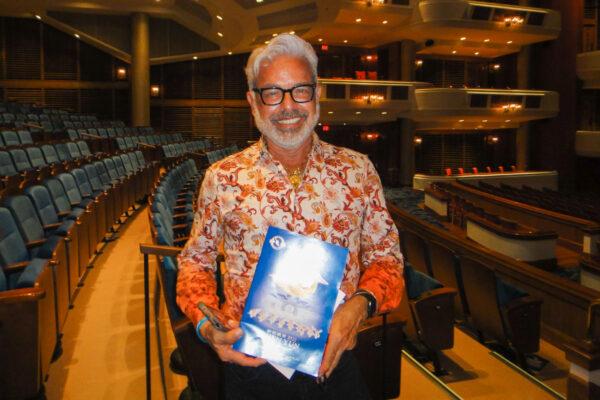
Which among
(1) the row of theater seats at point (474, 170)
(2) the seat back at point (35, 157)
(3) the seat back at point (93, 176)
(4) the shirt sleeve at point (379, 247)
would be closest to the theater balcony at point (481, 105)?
(1) the row of theater seats at point (474, 170)

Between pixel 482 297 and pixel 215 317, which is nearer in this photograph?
pixel 215 317

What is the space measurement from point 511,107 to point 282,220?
12.3 metres

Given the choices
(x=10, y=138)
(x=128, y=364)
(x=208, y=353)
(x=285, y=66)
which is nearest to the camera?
(x=285, y=66)

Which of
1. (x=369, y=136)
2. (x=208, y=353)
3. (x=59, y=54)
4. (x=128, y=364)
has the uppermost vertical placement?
(x=59, y=54)

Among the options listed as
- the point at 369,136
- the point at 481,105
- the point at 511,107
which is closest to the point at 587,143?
the point at 511,107

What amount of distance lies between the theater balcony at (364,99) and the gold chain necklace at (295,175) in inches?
393

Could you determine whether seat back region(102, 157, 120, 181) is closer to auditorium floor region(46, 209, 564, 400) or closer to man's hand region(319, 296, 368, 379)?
auditorium floor region(46, 209, 564, 400)

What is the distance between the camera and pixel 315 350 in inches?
33.4

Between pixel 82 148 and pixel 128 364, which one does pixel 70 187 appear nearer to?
pixel 128 364

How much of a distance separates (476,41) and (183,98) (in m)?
7.41

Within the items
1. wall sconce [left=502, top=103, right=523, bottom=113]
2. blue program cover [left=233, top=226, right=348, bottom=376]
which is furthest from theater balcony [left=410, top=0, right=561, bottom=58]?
blue program cover [left=233, top=226, right=348, bottom=376]

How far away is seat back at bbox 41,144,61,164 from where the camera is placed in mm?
5334

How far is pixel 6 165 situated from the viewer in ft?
14.5

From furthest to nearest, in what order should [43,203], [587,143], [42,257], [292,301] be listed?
1. [587,143]
2. [43,203]
3. [42,257]
4. [292,301]
